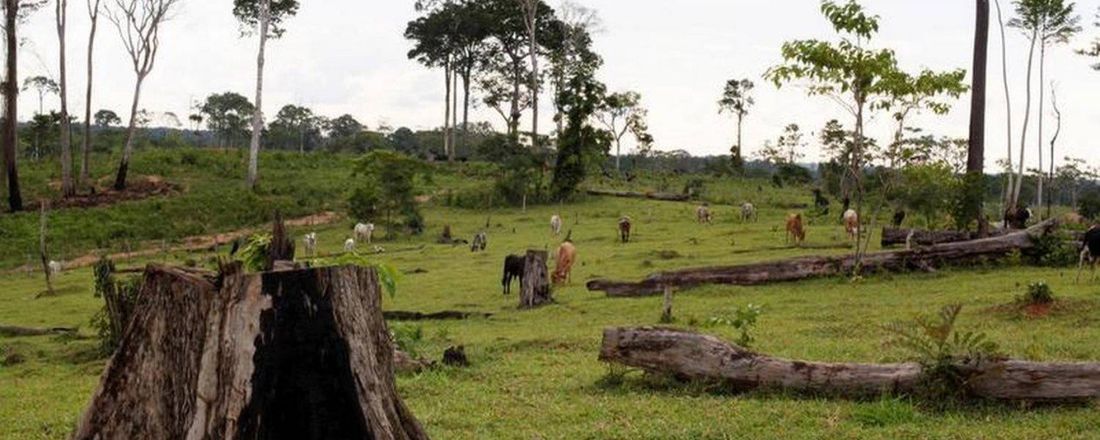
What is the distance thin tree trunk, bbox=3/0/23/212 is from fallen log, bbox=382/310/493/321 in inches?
953

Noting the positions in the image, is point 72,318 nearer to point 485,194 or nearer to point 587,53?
point 485,194

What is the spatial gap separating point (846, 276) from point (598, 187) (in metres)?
28.6

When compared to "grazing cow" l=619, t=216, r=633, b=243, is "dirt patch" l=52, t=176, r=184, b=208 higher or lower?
higher

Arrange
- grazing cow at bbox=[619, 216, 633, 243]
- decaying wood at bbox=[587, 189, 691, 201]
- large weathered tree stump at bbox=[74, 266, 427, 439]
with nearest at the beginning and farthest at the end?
large weathered tree stump at bbox=[74, 266, 427, 439] < grazing cow at bbox=[619, 216, 633, 243] < decaying wood at bbox=[587, 189, 691, 201]

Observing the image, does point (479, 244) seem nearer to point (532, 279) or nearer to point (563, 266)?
point (563, 266)

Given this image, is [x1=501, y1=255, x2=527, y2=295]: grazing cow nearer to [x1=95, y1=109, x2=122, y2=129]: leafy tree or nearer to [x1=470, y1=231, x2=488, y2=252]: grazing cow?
[x1=470, y1=231, x2=488, y2=252]: grazing cow

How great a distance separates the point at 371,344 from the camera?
15.0 ft

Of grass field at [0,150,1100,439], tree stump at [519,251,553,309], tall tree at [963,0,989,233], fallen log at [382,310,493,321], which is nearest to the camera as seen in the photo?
grass field at [0,150,1100,439]

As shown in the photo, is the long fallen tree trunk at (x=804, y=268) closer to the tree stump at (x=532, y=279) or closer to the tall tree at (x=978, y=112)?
the tree stump at (x=532, y=279)

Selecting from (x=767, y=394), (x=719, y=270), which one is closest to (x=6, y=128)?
(x=719, y=270)

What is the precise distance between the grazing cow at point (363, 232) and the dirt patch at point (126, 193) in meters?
10.9

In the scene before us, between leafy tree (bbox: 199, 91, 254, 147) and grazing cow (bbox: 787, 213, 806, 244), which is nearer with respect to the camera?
grazing cow (bbox: 787, 213, 806, 244)

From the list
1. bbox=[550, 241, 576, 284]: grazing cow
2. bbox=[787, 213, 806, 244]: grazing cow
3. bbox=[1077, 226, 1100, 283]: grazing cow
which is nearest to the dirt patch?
bbox=[550, 241, 576, 284]: grazing cow

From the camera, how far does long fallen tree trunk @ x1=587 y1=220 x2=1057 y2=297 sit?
19.5m
